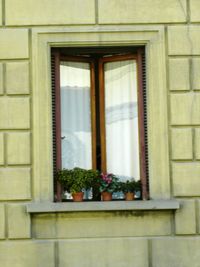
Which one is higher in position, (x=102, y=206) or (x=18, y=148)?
(x=18, y=148)

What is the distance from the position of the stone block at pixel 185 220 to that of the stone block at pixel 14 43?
3.70 meters

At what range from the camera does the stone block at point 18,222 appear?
44.7ft

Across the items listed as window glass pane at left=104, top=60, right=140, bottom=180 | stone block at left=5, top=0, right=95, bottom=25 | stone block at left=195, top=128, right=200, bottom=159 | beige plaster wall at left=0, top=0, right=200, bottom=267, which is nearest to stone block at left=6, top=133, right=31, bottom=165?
beige plaster wall at left=0, top=0, right=200, bottom=267

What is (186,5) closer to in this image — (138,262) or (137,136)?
(137,136)

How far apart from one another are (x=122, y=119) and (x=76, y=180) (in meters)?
1.42

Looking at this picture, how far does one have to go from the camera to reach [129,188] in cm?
1401

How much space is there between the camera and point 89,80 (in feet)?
47.8

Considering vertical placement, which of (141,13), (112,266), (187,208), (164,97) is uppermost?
(141,13)

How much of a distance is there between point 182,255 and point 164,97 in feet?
8.76

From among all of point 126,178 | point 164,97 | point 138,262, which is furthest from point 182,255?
point 164,97

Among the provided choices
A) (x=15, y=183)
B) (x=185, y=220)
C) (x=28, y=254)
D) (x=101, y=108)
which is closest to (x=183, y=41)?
(x=101, y=108)

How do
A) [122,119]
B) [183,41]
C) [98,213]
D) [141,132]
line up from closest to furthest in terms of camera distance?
[98,213] < [183,41] < [141,132] < [122,119]

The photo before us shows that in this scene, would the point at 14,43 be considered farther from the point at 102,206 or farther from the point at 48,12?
the point at 102,206

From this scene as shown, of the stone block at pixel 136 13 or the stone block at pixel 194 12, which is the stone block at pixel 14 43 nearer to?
the stone block at pixel 136 13
